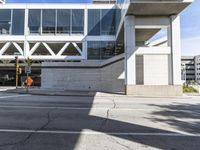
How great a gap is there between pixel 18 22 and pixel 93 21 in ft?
42.0

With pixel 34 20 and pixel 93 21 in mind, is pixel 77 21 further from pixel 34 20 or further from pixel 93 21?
pixel 34 20

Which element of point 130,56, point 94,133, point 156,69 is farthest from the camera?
point 156,69

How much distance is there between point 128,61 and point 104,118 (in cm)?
1597

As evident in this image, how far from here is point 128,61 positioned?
83.5 feet

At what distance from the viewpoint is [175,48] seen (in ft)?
82.9

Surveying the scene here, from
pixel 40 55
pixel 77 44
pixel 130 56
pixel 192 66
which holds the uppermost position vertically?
pixel 192 66

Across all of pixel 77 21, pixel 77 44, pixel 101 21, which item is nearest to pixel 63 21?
pixel 77 21

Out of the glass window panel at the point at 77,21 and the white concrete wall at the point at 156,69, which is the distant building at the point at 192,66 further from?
the white concrete wall at the point at 156,69

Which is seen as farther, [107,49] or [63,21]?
[63,21]

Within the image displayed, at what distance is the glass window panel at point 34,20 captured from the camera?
44.7 meters

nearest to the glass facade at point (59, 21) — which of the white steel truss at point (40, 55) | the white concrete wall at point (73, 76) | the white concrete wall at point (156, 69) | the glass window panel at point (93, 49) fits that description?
the glass window panel at point (93, 49)

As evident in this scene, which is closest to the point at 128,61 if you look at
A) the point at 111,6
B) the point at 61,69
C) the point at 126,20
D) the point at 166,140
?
the point at 126,20

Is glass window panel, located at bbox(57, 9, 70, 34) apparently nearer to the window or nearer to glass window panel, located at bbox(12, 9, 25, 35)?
the window

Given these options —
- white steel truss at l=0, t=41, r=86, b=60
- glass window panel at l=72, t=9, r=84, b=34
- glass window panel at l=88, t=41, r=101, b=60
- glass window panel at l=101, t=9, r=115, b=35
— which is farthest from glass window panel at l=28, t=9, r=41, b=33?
glass window panel at l=101, t=9, r=115, b=35
